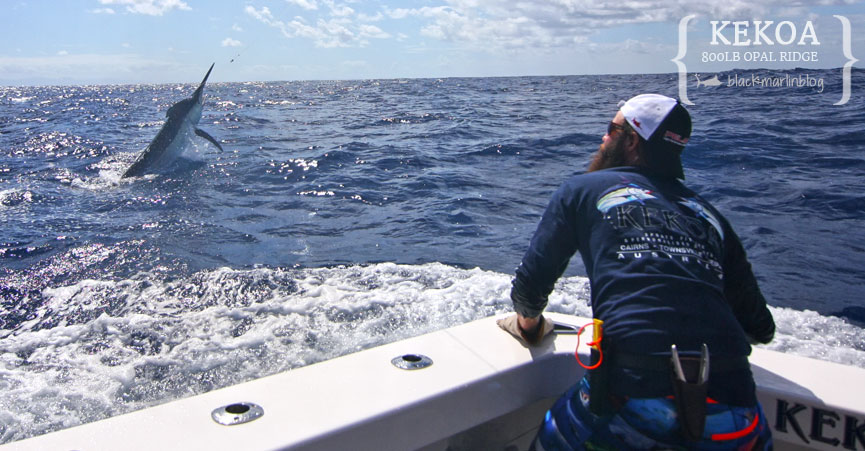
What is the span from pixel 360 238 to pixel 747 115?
11.8 m

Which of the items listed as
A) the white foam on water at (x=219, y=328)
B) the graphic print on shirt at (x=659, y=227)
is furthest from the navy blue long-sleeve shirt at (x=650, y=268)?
the white foam on water at (x=219, y=328)

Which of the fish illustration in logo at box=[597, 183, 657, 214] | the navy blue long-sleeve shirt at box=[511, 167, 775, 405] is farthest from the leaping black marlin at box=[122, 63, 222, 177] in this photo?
the fish illustration in logo at box=[597, 183, 657, 214]

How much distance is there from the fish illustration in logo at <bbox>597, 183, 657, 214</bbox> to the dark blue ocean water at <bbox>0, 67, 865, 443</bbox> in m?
2.14

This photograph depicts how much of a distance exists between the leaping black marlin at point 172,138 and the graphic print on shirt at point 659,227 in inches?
369

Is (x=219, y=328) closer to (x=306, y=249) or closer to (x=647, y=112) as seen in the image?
(x=306, y=249)

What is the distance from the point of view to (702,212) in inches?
67.9

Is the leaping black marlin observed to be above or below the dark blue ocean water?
above

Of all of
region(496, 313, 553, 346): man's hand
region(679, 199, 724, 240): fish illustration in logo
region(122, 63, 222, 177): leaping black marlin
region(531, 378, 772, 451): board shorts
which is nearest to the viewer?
region(531, 378, 772, 451): board shorts

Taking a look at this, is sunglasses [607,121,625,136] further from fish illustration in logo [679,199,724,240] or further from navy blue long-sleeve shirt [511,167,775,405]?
fish illustration in logo [679,199,724,240]

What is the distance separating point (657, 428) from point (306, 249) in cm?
429

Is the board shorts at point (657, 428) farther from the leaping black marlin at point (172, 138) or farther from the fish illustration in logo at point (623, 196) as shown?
the leaping black marlin at point (172, 138)

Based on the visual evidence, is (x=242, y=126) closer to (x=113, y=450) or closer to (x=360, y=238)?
(x=360, y=238)

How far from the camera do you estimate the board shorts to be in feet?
4.79

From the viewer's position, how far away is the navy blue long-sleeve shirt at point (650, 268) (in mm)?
1520
